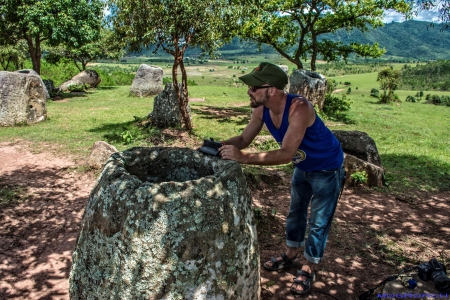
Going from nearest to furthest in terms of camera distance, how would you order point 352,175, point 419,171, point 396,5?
point 352,175 → point 419,171 → point 396,5

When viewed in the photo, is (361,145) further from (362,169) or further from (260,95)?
(260,95)

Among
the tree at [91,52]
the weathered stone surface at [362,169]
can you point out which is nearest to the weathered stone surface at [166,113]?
the weathered stone surface at [362,169]

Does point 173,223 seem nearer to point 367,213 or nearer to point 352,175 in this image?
point 367,213

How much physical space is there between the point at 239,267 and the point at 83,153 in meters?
7.88

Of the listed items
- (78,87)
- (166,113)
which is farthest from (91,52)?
(166,113)

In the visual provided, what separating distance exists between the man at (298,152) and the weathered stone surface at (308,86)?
12.4 meters

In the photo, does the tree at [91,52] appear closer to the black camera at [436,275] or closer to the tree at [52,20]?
the tree at [52,20]

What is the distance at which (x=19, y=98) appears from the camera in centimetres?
1285

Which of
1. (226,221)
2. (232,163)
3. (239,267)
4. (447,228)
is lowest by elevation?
(447,228)

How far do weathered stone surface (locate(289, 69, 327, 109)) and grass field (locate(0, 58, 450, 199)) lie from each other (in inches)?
71.6

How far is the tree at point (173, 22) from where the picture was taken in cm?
988

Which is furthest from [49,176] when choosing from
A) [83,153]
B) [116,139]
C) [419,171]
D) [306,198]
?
[419,171]

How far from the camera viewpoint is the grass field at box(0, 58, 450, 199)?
29.7 feet

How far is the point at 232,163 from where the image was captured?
10.3 feet
